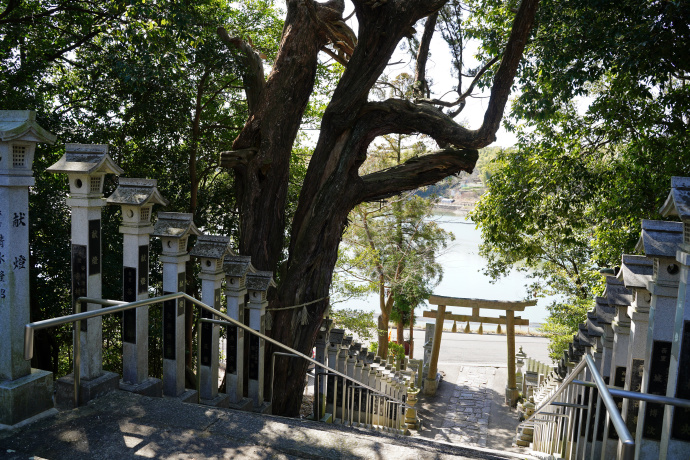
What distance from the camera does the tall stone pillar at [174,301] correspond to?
4.27 metres

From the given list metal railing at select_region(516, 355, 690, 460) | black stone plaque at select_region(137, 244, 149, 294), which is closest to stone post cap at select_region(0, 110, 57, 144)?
black stone plaque at select_region(137, 244, 149, 294)

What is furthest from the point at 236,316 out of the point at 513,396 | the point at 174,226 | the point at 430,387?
the point at 513,396

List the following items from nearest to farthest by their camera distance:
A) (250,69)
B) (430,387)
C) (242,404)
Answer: (242,404) → (250,69) → (430,387)

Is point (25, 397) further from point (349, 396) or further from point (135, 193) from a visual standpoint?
point (349, 396)

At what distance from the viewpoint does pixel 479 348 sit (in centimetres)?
2319

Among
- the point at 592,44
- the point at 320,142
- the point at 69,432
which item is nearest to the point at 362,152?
the point at 320,142

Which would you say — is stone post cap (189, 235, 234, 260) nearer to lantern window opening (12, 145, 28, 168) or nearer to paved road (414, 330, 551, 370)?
lantern window opening (12, 145, 28, 168)

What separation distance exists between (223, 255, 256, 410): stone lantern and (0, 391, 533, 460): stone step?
3.55 ft

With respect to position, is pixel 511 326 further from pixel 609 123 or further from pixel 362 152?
pixel 362 152

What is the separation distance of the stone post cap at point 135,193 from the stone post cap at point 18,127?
834 mm

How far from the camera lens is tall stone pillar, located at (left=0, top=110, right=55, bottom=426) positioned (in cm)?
318

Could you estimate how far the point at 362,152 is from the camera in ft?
25.4

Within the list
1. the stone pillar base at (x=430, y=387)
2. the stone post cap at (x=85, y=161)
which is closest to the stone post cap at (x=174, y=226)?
the stone post cap at (x=85, y=161)

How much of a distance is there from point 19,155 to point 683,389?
3.89 meters
